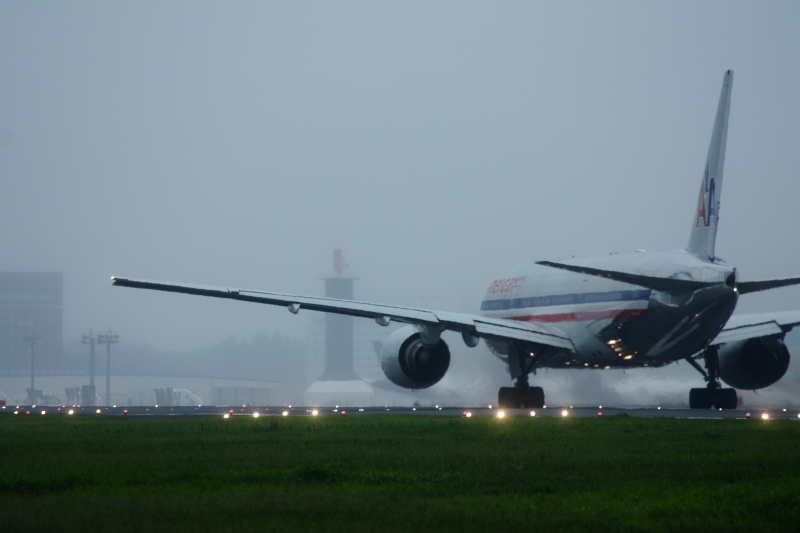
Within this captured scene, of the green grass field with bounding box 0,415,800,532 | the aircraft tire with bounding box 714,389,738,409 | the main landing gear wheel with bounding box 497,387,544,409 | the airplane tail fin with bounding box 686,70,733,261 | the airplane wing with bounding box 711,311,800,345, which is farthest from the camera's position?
the main landing gear wheel with bounding box 497,387,544,409

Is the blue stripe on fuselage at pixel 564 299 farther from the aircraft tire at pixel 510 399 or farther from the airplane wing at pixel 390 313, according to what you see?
the aircraft tire at pixel 510 399

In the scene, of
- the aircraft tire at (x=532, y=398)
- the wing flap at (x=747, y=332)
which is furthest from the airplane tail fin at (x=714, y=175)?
the aircraft tire at (x=532, y=398)

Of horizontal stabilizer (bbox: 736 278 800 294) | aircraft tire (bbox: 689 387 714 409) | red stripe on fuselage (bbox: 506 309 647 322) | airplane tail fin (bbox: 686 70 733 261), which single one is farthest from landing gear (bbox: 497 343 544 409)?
horizontal stabilizer (bbox: 736 278 800 294)

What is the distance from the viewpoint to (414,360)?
35719 millimetres

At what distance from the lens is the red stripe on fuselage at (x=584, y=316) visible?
1302 inches

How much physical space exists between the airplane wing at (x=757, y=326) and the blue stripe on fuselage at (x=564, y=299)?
4044 millimetres

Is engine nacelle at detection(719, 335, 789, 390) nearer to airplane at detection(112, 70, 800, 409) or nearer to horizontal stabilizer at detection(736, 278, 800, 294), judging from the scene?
airplane at detection(112, 70, 800, 409)

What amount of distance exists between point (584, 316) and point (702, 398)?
5284 mm

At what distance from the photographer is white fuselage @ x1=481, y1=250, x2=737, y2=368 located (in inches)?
1206

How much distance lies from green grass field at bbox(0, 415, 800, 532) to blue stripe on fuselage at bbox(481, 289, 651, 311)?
12555 millimetres

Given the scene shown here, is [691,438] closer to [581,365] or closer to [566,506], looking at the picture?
[566,506]

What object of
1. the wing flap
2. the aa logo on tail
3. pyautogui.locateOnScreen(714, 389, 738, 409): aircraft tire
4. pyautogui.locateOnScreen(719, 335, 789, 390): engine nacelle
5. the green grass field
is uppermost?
the aa logo on tail

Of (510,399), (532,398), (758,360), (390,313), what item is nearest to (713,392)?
(758,360)

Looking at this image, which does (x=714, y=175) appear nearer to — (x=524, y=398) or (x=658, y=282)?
(x=658, y=282)
